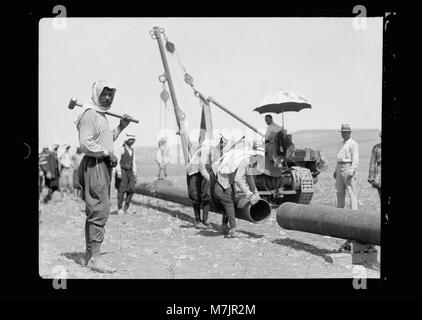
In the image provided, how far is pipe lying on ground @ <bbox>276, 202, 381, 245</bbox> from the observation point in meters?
6.52

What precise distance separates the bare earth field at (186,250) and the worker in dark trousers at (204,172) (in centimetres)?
42

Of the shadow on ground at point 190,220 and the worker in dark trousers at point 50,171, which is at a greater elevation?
the worker in dark trousers at point 50,171

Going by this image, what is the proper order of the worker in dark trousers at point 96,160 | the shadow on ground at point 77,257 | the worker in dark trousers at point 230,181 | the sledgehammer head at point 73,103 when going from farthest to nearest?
the worker in dark trousers at point 230,181 → the shadow on ground at point 77,257 → the sledgehammer head at point 73,103 → the worker in dark trousers at point 96,160

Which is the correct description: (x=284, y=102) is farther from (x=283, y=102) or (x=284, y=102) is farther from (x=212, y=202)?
(x=212, y=202)

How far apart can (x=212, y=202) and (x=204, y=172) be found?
516 mm

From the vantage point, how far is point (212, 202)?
30.4ft

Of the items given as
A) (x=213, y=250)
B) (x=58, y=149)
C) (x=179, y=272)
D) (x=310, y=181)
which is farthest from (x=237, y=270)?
(x=58, y=149)

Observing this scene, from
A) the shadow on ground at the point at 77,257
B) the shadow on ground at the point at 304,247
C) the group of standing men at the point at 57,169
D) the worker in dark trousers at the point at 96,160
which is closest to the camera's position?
the worker in dark trousers at the point at 96,160

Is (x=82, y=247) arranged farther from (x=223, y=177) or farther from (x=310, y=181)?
(x=310, y=181)

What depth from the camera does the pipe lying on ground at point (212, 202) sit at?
8.66 metres

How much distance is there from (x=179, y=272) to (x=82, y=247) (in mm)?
1946

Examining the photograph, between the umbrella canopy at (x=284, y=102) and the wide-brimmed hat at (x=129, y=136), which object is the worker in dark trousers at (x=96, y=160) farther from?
the wide-brimmed hat at (x=129, y=136)

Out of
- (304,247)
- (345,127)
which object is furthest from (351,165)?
(304,247)

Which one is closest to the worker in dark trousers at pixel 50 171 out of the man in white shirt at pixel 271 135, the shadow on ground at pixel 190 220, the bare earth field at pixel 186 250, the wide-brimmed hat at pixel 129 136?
the bare earth field at pixel 186 250
